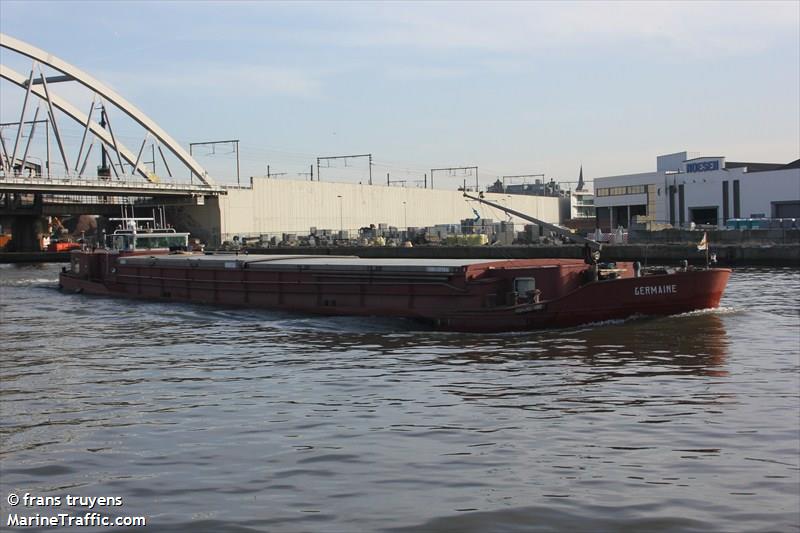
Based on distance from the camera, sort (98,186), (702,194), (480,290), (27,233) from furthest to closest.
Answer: (702,194), (27,233), (98,186), (480,290)

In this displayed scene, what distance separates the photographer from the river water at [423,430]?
30.6 feet

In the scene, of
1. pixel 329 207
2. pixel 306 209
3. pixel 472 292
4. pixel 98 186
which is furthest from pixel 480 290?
pixel 329 207

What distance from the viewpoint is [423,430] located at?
12727 mm

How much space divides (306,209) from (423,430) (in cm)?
8732

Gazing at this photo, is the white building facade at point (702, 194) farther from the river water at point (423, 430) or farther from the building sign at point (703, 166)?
the river water at point (423, 430)

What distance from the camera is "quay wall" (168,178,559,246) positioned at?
91188 millimetres

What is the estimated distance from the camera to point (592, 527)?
28.4ft

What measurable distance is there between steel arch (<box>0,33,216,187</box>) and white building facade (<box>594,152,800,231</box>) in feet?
165

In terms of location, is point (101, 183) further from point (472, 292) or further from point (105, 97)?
point (472, 292)

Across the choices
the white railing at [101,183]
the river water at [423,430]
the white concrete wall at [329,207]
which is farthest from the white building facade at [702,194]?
the river water at [423,430]

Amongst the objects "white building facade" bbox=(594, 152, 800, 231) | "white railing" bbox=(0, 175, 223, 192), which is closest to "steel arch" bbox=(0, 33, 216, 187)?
"white railing" bbox=(0, 175, 223, 192)

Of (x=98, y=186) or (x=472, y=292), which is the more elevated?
(x=98, y=186)

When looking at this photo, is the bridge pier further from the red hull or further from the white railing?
the red hull

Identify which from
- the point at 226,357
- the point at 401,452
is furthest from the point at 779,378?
the point at 226,357
